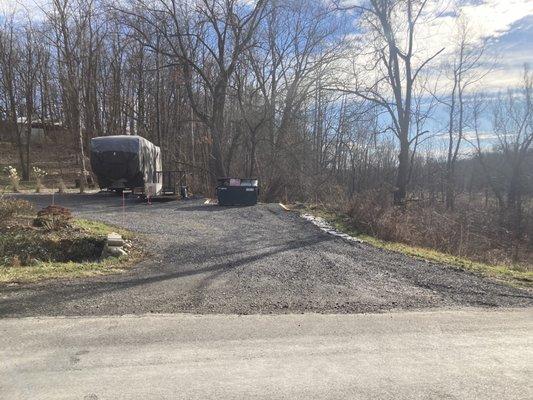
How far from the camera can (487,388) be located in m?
3.82

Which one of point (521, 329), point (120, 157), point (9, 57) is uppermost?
point (9, 57)

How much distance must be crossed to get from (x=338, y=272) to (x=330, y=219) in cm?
781

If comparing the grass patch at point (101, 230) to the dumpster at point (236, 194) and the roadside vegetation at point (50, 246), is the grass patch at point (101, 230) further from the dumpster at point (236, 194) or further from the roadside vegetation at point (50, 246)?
the dumpster at point (236, 194)

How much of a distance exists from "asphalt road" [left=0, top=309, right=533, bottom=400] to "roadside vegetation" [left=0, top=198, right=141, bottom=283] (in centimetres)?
236

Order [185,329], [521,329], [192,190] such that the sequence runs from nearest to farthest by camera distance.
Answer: [185,329] → [521,329] → [192,190]

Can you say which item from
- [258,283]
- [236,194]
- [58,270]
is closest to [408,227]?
[236,194]

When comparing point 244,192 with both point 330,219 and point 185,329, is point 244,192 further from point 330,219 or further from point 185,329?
point 185,329

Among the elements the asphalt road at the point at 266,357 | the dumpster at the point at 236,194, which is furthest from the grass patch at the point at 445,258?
the dumpster at the point at 236,194

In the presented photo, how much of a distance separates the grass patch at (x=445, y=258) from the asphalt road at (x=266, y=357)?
3639mm

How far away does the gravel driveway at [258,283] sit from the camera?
237 inches

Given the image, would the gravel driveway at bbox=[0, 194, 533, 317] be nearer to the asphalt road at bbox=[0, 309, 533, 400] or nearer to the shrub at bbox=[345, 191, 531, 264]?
the asphalt road at bbox=[0, 309, 533, 400]

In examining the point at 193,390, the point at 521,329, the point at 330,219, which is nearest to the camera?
the point at 193,390

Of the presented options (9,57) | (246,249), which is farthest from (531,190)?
(9,57)

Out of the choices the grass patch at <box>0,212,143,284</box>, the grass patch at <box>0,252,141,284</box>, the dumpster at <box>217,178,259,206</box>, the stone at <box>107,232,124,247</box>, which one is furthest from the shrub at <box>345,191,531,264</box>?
the grass patch at <box>0,252,141,284</box>
